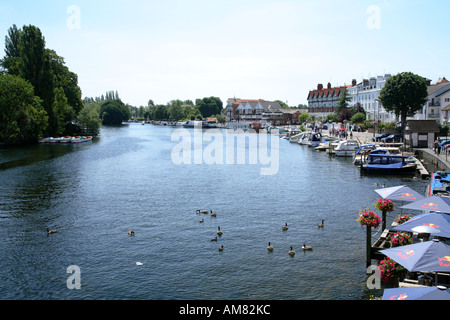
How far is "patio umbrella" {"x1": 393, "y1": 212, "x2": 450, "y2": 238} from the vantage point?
1712cm

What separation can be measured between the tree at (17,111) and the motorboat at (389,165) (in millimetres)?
67377

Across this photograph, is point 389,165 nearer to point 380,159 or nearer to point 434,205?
point 380,159

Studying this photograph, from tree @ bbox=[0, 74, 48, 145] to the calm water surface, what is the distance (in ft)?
A: 107

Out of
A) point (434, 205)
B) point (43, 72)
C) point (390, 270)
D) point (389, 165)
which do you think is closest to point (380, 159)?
point (389, 165)

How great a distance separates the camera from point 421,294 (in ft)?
37.7

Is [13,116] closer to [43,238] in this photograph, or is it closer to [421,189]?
[43,238]

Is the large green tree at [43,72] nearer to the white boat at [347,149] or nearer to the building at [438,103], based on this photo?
the white boat at [347,149]

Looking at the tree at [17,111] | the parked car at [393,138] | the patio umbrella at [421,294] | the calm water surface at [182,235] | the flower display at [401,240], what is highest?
the tree at [17,111]

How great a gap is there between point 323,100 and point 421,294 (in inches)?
6500

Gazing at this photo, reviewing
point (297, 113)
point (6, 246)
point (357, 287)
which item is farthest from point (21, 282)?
point (297, 113)

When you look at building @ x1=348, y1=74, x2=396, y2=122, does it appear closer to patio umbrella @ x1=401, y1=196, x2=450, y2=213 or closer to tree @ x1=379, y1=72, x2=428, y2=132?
tree @ x1=379, y1=72, x2=428, y2=132

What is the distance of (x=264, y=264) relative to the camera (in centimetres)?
2102

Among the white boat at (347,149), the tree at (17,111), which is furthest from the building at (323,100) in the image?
the tree at (17,111)

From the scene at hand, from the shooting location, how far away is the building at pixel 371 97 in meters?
112
